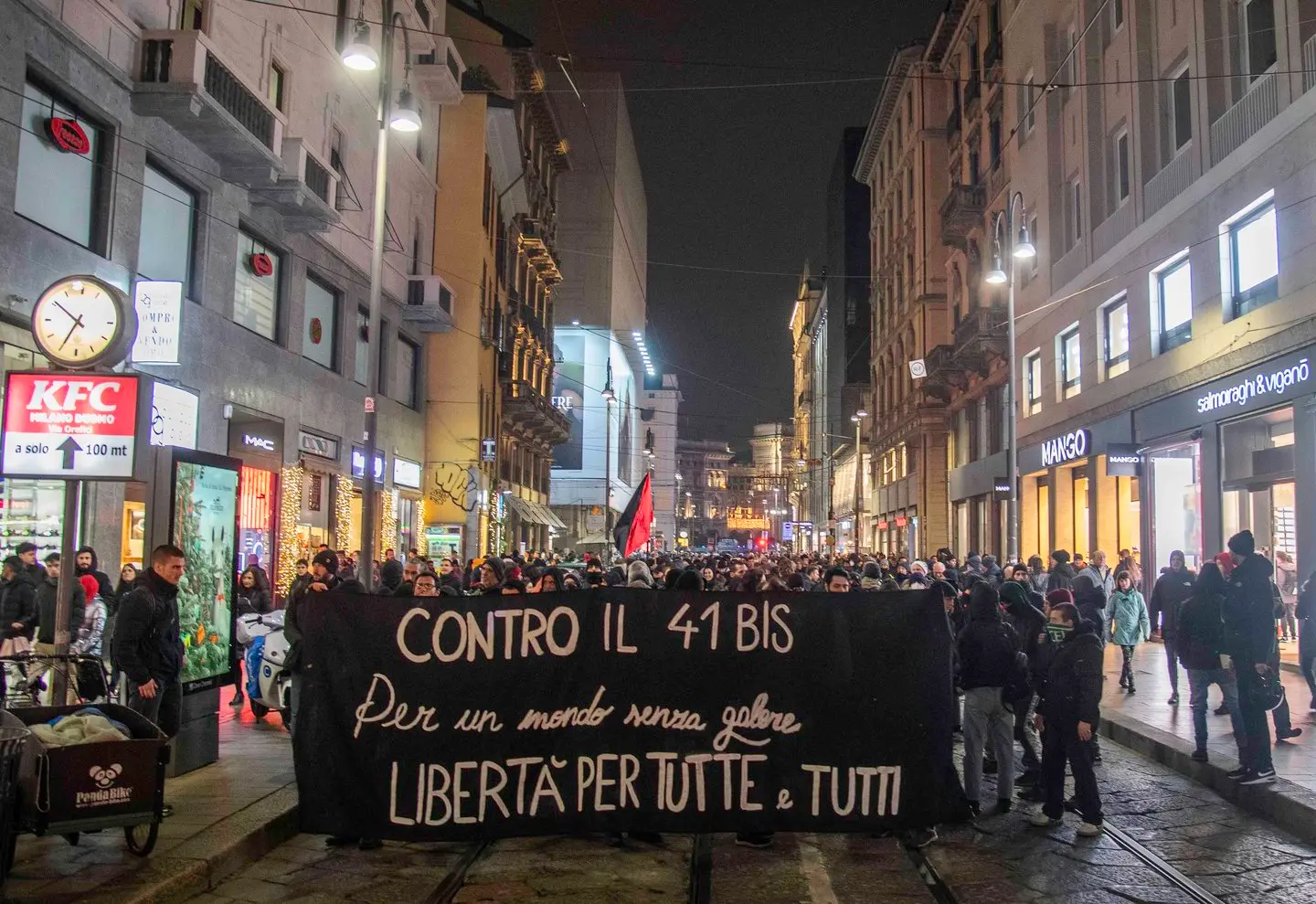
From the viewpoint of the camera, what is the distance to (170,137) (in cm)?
1784

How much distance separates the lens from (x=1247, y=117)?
18.1m

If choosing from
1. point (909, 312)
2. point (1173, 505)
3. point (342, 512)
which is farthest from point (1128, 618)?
point (909, 312)

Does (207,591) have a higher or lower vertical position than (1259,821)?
higher

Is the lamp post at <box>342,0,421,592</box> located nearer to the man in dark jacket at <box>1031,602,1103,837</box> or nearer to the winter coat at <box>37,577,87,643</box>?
the winter coat at <box>37,577,87,643</box>

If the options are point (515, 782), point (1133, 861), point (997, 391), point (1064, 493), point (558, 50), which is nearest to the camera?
point (515, 782)

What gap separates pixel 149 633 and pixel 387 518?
75.3 ft

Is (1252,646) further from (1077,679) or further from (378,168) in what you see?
(378,168)

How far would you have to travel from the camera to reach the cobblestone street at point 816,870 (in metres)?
6.26

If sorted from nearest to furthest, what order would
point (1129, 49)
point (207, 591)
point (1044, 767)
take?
1. point (1044, 767)
2. point (207, 591)
3. point (1129, 49)

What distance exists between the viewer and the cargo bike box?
234 inches

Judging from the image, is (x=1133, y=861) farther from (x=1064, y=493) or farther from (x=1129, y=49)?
(x=1064, y=493)

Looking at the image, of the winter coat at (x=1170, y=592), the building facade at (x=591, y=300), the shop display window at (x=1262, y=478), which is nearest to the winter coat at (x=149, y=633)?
the winter coat at (x=1170, y=592)

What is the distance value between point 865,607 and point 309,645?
3.18 meters

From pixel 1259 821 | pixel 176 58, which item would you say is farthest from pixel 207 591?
pixel 176 58
